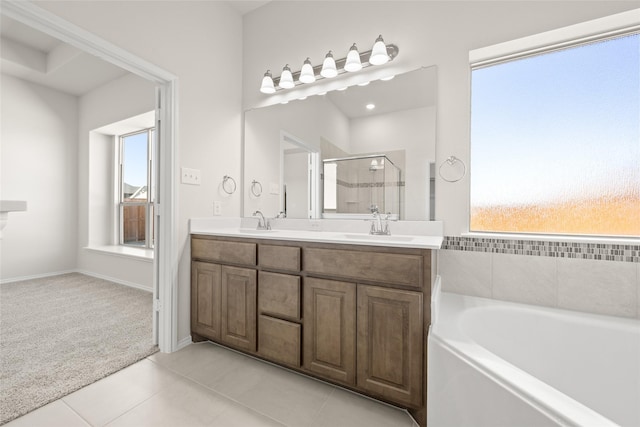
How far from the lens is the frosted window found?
4.65ft

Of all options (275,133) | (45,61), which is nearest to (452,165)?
(275,133)

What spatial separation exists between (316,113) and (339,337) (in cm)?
161

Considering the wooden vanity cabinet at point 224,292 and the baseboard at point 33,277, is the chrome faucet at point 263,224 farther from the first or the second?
the baseboard at point 33,277

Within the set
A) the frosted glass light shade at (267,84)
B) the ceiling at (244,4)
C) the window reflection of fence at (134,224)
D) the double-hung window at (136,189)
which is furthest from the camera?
the window reflection of fence at (134,224)

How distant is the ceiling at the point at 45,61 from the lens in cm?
300

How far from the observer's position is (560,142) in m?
1.54

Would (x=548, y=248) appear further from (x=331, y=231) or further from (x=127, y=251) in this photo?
(x=127, y=251)

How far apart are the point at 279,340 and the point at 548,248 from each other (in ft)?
A: 5.09

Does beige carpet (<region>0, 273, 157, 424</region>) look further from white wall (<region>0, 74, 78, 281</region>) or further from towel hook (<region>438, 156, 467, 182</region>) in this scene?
towel hook (<region>438, 156, 467, 182</region>)

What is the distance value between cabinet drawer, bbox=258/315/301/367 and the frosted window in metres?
1.28

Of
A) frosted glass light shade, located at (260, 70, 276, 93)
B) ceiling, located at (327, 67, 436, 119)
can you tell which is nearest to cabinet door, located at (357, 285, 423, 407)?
ceiling, located at (327, 67, 436, 119)

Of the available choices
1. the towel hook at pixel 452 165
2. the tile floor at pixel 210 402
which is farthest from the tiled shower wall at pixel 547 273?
the tile floor at pixel 210 402

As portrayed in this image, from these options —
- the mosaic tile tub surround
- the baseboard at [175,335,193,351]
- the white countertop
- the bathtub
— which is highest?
the white countertop

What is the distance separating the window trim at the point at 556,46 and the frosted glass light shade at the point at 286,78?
125 cm
